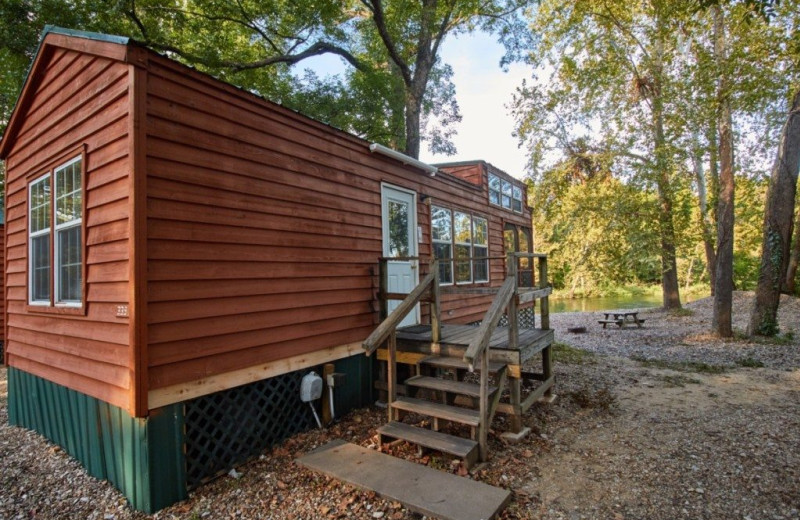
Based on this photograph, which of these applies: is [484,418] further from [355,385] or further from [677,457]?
[355,385]

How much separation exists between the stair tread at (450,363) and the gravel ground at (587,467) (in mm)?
688

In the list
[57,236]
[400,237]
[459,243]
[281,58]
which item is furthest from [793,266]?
[57,236]

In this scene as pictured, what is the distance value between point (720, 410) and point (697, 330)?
7.14 metres

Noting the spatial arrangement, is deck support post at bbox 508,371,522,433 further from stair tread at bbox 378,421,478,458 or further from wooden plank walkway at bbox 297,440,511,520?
wooden plank walkway at bbox 297,440,511,520

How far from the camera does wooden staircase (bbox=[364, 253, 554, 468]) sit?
138 inches

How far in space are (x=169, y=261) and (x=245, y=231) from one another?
2.44 ft

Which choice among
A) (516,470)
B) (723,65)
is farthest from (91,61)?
(723,65)

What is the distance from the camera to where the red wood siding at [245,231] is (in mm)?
3135

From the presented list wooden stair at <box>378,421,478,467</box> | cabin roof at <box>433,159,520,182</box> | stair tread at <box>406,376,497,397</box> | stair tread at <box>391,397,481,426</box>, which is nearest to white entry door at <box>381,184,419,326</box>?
stair tread at <box>406,376,497,397</box>

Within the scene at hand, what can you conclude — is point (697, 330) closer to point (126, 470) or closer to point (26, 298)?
point (126, 470)

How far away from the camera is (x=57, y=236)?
4090 millimetres

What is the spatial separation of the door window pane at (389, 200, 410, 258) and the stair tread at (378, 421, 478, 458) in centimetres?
265

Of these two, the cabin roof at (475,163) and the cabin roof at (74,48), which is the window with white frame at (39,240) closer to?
the cabin roof at (74,48)

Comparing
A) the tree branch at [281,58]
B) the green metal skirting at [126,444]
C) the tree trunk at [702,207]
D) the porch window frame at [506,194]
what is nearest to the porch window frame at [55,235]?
the green metal skirting at [126,444]
